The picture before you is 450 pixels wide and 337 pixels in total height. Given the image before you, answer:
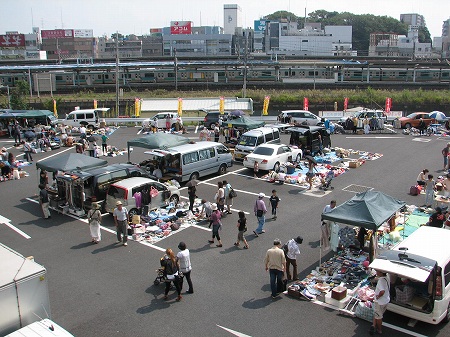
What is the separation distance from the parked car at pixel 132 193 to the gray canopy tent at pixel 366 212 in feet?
22.6

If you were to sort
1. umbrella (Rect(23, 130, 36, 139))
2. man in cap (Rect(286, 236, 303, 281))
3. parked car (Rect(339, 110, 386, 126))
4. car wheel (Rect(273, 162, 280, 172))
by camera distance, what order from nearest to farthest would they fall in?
1. man in cap (Rect(286, 236, 303, 281))
2. car wheel (Rect(273, 162, 280, 172))
3. umbrella (Rect(23, 130, 36, 139))
4. parked car (Rect(339, 110, 386, 126))

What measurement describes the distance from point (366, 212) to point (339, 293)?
2580 millimetres

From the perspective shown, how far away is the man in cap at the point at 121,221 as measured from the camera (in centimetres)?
1350

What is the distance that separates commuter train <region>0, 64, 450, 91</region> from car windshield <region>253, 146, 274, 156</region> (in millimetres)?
43059

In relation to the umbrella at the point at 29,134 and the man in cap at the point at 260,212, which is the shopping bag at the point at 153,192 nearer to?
the man in cap at the point at 260,212

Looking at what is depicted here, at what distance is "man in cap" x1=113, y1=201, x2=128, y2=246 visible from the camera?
44.3 feet

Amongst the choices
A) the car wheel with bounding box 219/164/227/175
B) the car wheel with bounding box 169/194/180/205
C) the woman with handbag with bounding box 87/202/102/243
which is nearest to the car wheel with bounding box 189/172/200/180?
the car wheel with bounding box 219/164/227/175

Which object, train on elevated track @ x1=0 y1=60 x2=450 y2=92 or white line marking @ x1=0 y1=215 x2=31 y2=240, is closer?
white line marking @ x1=0 y1=215 x2=31 y2=240

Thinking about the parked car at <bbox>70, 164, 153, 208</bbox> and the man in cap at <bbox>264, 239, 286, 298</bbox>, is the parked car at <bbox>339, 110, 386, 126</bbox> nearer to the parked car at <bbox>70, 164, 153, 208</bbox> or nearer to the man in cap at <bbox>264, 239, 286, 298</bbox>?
the parked car at <bbox>70, 164, 153, 208</bbox>

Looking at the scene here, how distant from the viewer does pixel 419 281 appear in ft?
28.7

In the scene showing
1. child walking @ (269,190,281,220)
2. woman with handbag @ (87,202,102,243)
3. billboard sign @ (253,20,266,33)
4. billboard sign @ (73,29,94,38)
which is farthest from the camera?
billboard sign @ (253,20,266,33)

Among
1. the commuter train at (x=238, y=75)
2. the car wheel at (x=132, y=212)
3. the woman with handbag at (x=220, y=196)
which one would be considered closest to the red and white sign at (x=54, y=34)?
the commuter train at (x=238, y=75)

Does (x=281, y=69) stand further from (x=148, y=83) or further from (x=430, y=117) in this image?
(x=430, y=117)

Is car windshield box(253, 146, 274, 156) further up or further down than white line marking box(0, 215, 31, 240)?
further up
